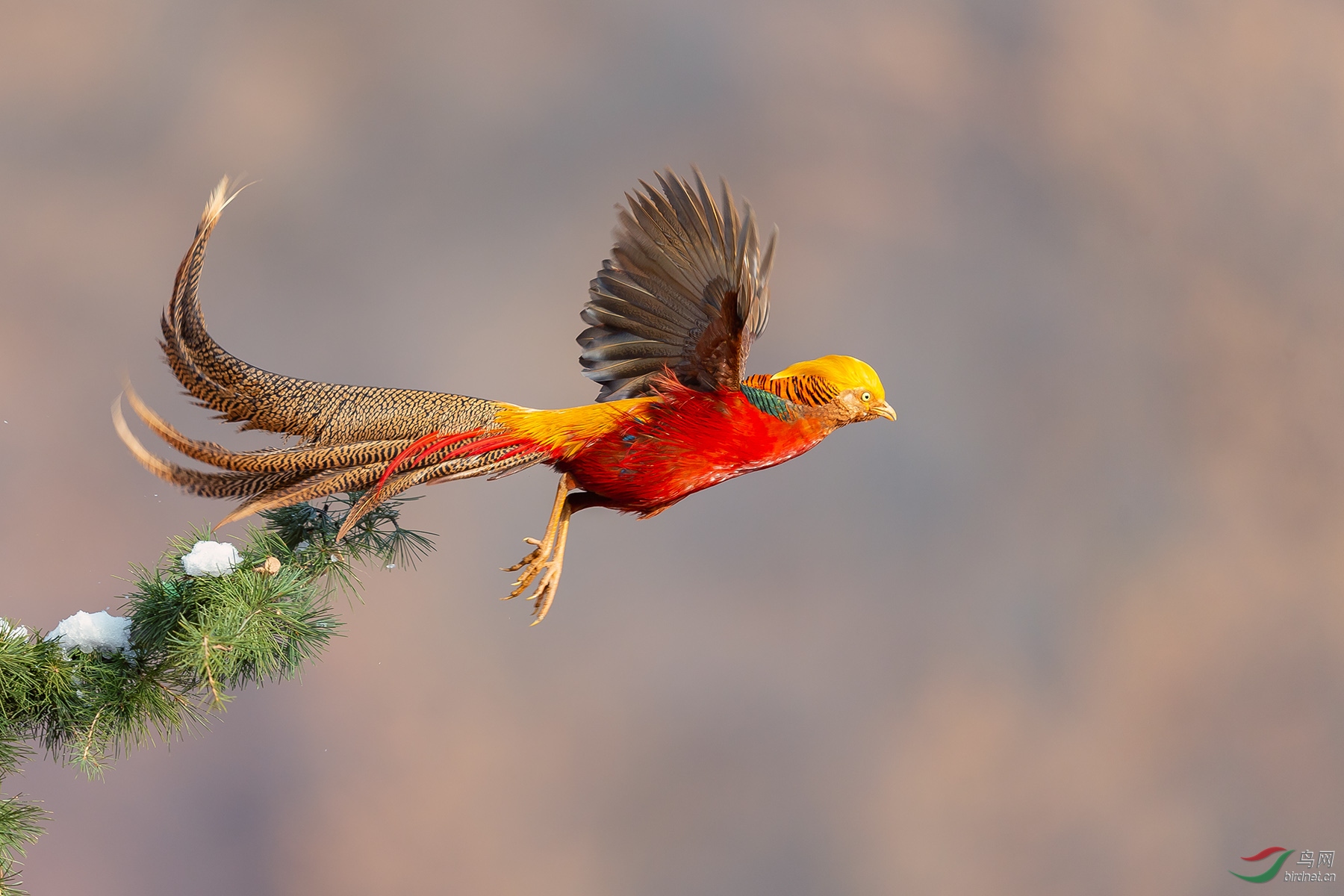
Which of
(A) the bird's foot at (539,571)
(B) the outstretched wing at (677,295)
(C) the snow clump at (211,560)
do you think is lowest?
(A) the bird's foot at (539,571)

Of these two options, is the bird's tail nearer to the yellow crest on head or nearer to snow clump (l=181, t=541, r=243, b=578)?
snow clump (l=181, t=541, r=243, b=578)

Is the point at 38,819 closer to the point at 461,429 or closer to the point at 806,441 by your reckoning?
the point at 461,429

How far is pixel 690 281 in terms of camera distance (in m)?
1.95

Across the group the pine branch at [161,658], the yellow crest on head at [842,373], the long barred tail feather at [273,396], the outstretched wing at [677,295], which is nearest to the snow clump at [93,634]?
the pine branch at [161,658]

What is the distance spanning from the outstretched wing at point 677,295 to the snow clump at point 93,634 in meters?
0.94

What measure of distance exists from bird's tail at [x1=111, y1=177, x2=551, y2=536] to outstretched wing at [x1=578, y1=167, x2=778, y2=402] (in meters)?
0.30

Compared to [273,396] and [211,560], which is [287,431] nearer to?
[273,396]

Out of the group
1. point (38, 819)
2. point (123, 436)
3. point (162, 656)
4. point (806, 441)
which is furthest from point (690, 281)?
point (38, 819)

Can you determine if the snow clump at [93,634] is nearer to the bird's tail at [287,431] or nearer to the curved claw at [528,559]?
the bird's tail at [287,431]

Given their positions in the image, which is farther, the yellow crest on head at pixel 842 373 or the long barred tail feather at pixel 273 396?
the yellow crest on head at pixel 842 373

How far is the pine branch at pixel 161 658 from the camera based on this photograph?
1784mm

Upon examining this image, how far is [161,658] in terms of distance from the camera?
192 cm

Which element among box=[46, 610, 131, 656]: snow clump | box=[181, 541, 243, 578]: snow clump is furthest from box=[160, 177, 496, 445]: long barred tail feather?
box=[46, 610, 131, 656]: snow clump

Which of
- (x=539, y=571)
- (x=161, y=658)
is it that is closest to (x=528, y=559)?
(x=539, y=571)
